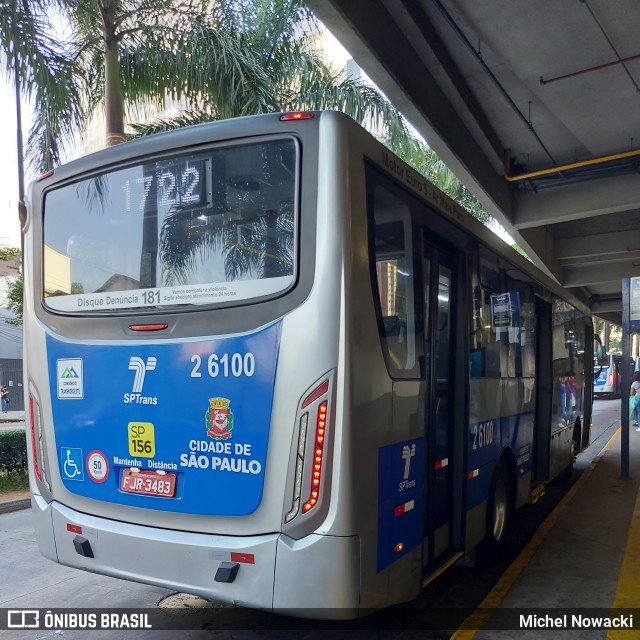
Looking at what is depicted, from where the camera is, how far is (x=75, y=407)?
4168mm

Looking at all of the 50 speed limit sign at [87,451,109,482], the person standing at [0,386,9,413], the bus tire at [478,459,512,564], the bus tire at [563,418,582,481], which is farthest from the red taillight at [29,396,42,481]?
the person standing at [0,386,9,413]

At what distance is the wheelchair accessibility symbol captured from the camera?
413cm

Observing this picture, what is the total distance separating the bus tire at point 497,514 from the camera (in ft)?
19.4

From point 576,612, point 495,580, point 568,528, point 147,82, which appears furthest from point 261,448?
point 147,82

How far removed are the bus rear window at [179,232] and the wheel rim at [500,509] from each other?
381 centimetres

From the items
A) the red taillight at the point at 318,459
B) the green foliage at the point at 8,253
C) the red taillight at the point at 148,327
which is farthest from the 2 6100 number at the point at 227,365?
the green foliage at the point at 8,253

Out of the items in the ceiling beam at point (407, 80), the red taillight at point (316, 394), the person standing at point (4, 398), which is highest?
the ceiling beam at point (407, 80)

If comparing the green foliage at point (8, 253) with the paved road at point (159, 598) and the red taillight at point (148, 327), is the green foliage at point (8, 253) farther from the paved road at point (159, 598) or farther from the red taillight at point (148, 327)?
the red taillight at point (148, 327)

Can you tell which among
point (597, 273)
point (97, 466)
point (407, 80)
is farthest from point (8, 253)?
point (597, 273)

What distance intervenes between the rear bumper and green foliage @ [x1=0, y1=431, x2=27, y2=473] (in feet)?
23.3

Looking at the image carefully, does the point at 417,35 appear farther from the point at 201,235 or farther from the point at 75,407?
the point at 75,407

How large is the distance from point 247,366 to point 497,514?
3.82m

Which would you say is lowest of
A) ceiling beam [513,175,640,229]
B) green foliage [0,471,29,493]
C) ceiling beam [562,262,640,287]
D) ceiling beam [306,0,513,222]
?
green foliage [0,471,29,493]

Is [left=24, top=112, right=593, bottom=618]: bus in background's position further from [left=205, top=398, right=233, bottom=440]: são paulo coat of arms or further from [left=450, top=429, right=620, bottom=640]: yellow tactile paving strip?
[left=450, top=429, right=620, bottom=640]: yellow tactile paving strip
